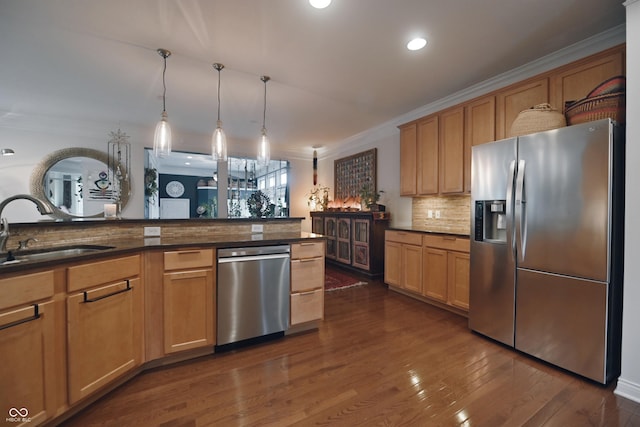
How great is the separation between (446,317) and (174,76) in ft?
13.9

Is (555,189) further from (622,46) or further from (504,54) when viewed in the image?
(504,54)

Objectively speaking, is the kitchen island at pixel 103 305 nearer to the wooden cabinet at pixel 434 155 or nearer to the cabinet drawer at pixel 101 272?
the cabinet drawer at pixel 101 272

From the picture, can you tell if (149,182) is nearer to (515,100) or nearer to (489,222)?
(489,222)

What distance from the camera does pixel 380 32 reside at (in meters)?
2.23

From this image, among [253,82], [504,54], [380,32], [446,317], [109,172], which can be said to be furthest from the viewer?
[109,172]

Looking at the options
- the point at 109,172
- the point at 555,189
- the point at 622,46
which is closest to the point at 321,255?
the point at 555,189

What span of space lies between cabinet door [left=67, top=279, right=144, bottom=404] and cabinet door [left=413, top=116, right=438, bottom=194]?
344 centimetres

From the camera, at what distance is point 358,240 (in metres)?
4.85

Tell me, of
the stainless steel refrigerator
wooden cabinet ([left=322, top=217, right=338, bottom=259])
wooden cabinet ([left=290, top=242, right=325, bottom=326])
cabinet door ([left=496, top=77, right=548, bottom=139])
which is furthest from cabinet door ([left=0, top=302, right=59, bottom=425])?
wooden cabinet ([left=322, top=217, right=338, bottom=259])

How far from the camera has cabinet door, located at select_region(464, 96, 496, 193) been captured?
2.95 meters

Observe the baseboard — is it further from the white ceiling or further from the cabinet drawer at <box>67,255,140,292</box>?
the cabinet drawer at <box>67,255,140,292</box>

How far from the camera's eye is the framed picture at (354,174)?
5.11 m

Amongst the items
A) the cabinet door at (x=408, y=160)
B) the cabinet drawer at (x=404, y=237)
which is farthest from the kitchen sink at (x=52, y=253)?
the cabinet door at (x=408, y=160)

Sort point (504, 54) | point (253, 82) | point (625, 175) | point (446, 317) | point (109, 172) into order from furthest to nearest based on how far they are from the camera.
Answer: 1. point (109, 172)
2. point (253, 82)
3. point (446, 317)
4. point (504, 54)
5. point (625, 175)
